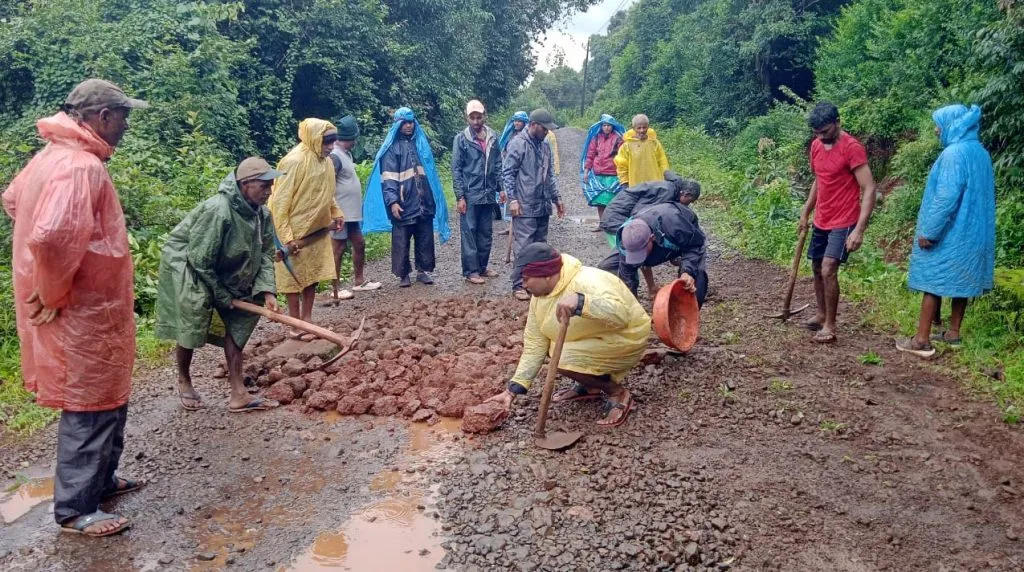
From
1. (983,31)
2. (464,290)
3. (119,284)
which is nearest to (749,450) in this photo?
(119,284)

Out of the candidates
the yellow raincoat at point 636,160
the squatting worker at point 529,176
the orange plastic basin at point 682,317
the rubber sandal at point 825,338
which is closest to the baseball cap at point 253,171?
the orange plastic basin at point 682,317

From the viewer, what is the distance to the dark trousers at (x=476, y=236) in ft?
25.8

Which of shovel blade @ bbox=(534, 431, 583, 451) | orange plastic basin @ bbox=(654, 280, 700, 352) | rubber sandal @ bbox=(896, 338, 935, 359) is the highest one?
orange plastic basin @ bbox=(654, 280, 700, 352)

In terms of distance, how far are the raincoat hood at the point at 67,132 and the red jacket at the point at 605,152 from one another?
709 centimetres

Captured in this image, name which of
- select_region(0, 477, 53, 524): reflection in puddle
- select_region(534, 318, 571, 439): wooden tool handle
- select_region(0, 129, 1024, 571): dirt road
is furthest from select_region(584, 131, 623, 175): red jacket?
select_region(0, 477, 53, 524): reflection in puddle

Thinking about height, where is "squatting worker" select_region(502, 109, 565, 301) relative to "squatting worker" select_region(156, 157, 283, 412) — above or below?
above

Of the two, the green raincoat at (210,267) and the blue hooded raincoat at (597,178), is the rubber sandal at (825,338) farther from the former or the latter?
the blue hooded raincoat at (597,178)

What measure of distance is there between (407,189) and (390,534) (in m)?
4.59

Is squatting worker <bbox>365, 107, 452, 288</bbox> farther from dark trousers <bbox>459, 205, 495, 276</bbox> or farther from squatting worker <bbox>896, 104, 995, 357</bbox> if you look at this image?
squatting worker <bbox>896, 104, 995, 357</bbox>

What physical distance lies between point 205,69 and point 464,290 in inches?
221

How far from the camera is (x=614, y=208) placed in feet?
20.1

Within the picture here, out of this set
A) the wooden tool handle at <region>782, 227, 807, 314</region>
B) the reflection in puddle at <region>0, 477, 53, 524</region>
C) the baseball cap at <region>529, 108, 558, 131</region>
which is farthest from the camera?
the baseball cap at <region>529, 108, 558, 131</region>

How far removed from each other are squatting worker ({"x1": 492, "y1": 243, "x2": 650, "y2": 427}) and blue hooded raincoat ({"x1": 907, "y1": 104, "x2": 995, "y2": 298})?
2369 mm

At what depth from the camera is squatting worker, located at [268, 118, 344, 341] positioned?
19.6 feet
